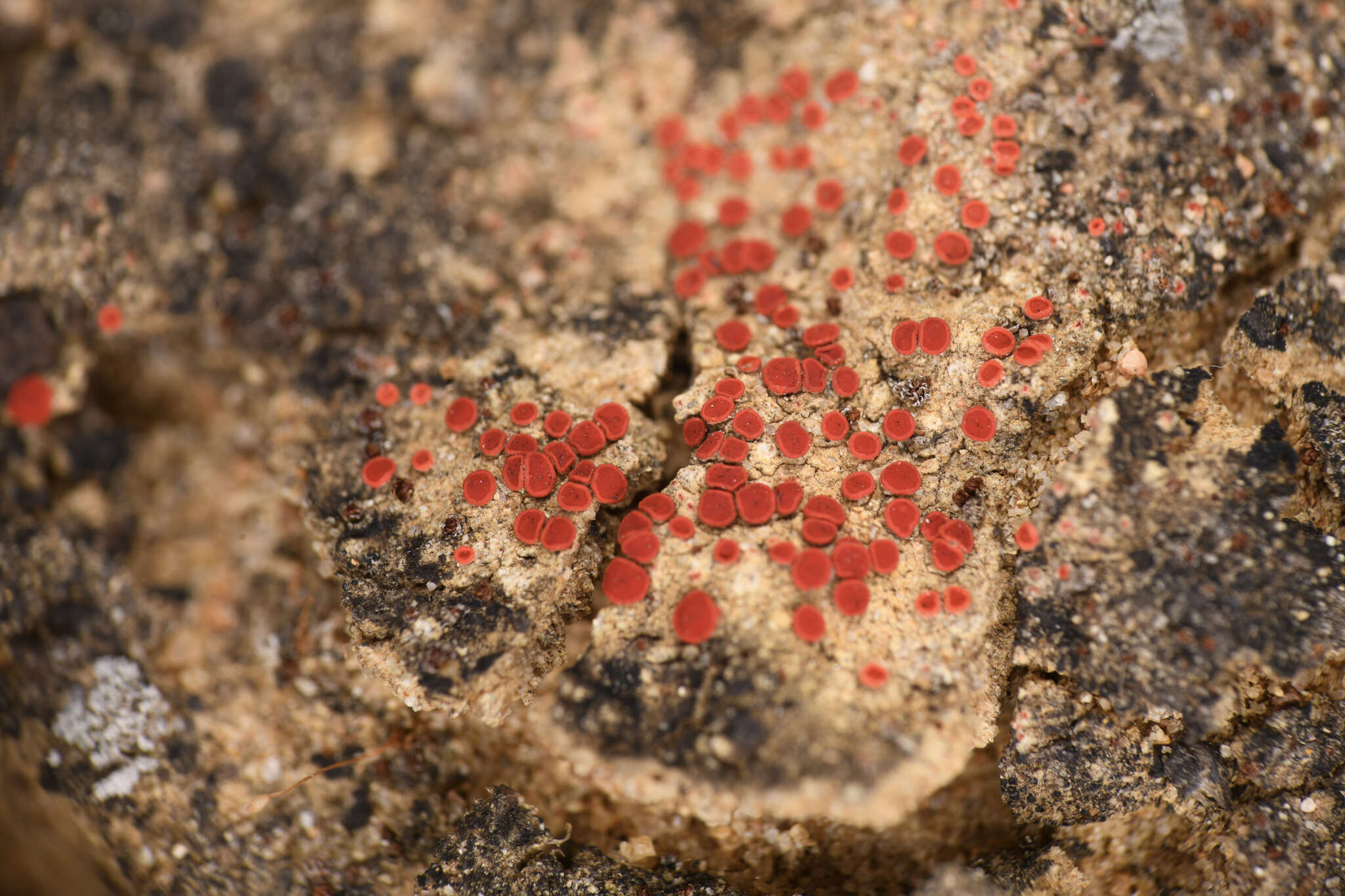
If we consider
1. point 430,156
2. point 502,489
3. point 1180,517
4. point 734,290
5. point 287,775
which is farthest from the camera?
point 430,156

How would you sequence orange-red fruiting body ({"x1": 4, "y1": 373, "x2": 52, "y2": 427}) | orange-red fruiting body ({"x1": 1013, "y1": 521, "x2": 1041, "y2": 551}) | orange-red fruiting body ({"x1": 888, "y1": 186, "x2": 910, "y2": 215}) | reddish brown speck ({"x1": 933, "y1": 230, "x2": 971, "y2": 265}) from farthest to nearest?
orange-red fruiting body ({"x1": 4, "y1": 373, "x2": 52, "y2": 427}) → orange-red fruiting body ({"x1": 888, "y1": 186, "x2": 910, "y2": 215}) → reddish brown speck ({"x1": 933, "y1": 230, "x2": 971, "y2": 265}) → orange-red fruiting body ({"x1": 1013, "y1": 521, "x2": 1041, "y2": 551})

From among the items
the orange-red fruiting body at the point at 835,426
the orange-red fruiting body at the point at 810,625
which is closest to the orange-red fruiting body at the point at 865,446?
the orange-red fruiting body at the point at 835,426

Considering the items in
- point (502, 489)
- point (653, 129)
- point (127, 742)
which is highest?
point (653, 129)

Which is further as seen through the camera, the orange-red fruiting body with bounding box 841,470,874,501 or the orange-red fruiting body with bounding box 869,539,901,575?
the orange-red fruiting body with bounding box 841,470,874,501

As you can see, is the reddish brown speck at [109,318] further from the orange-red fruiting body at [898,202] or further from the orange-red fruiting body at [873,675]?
the orange-red fruiting body at [873,675]

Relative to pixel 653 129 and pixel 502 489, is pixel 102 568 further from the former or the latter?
pixel 653 129

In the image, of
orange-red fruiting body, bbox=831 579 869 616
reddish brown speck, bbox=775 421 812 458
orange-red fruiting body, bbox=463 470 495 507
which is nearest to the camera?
orange-red fruiting body, bbox=831 579 869 616

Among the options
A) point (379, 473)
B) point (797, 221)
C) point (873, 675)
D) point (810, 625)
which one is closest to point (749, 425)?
point (810, 625)

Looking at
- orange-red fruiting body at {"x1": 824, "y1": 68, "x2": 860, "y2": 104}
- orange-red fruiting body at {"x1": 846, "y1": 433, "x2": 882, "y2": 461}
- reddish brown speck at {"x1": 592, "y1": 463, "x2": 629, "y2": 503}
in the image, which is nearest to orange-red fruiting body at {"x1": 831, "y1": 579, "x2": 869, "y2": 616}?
orange-red fruiting body at {"x1": 846, "y1": 433, "x2": 882, "y2": 461}

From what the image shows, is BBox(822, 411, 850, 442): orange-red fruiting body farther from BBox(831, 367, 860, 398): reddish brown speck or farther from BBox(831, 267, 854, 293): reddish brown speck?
BBox(831, 267, 854, 293): reddish brown speck

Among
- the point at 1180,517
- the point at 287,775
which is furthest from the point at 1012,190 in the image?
the point at 287,775

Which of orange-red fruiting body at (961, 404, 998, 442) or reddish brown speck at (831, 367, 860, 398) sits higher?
reddish brown speck at (831, 367, 860, 398)
